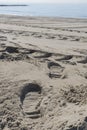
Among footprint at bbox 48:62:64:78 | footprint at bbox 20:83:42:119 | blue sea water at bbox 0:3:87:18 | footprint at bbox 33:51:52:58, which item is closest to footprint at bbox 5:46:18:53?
footprint at bbox 33:51:52:58

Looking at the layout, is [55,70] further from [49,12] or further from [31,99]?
[49,12]

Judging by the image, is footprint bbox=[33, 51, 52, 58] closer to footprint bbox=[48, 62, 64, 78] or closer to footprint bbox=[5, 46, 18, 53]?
footprint bbox=[5, 46, 18, 53]

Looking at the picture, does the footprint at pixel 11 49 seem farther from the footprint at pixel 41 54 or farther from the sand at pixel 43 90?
the footprint at pixel 41 54

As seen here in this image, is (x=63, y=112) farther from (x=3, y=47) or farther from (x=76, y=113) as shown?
(x=3, y=47)

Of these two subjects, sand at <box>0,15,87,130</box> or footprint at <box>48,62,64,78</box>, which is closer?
sand at <box>0,15,87,130</box>

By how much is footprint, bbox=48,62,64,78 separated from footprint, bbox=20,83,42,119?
2.91 feet

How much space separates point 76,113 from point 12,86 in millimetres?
1685

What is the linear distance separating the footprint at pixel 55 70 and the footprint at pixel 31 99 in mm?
888

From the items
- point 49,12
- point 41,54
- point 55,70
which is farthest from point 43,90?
point 49,12

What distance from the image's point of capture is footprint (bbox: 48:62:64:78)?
674 cm

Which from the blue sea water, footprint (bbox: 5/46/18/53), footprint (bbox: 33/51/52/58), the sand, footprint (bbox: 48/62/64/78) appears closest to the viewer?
the sand

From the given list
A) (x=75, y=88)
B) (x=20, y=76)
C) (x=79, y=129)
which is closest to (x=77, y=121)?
(x=79, y=129)

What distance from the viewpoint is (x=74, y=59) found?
827cm

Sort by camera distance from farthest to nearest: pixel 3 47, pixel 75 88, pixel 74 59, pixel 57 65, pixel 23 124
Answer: pixel 3 47 < pixel 74 59 < pixel 57 65 < pixel 75 88 < pixel 23 124
